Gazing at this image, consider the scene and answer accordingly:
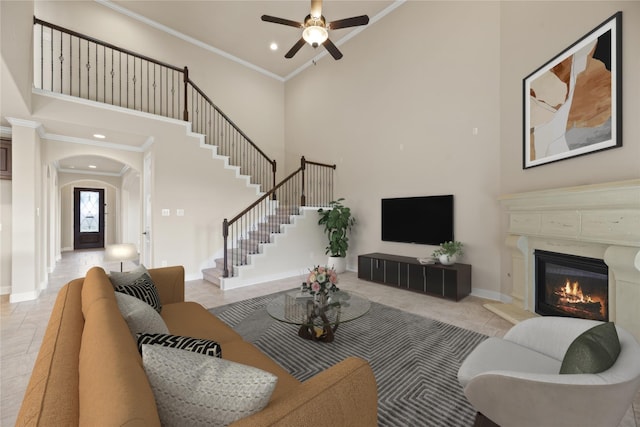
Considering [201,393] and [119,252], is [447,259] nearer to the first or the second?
[201,393]

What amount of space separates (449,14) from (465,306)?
452 centimetres

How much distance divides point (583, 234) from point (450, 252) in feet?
5.60

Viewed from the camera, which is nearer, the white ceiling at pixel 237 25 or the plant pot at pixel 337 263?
the white ceiling at pixel 237 25

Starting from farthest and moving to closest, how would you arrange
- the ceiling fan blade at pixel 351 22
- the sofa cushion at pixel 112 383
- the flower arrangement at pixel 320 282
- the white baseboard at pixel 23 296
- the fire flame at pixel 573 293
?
the white baseboard at pixel 23 296 < the ceiling fan blade at pixel 351 22 < the fire flame at pixel 573 293 < the flower arrangement at pixel 320 282 < the sofa cushion at pixel 112 383

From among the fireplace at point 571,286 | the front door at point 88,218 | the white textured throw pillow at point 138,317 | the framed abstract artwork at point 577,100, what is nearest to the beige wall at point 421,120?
the framed abstract artwork at point 577,100

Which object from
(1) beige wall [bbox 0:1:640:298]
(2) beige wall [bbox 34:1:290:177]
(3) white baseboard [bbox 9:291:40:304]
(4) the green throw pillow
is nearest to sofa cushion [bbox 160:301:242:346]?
(4) the green throw pillow

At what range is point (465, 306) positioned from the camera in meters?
3.75

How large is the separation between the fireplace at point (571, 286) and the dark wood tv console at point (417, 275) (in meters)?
0.90

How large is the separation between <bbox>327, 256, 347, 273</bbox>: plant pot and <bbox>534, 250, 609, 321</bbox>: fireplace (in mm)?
3355

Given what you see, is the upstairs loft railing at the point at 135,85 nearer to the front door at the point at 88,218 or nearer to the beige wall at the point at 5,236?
the beige wall at the point at 5,236

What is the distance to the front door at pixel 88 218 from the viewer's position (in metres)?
10.4

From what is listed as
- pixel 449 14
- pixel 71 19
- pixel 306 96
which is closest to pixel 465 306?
pixel 449 14

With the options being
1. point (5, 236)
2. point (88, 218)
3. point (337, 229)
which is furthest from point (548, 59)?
point (88, 218)

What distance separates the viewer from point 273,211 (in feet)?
21.9
